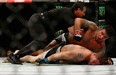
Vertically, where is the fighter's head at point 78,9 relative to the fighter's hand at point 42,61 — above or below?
above

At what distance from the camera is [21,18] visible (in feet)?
7.68

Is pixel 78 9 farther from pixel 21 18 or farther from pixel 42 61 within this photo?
pixel 21 18

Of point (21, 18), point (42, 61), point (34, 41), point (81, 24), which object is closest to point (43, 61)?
point (42, 61)

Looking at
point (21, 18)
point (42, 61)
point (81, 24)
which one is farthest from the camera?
point (21, 18)

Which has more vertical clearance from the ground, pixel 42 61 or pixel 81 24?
pixel 81 24

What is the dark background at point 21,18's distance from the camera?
2316mm

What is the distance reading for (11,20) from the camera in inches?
93.4

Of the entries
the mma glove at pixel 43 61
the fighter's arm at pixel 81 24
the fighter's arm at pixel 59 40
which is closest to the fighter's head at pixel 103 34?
the fighter's arm at pixel 81 24

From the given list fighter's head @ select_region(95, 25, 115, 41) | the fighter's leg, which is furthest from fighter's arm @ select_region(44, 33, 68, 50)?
fighter's head @ select_region(95, 25, 115, 41)

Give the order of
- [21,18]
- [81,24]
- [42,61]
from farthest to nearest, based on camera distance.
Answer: [21,18] < [81,24] < [42,61]

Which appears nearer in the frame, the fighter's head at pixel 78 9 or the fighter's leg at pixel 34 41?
the fighter's leg at pixel 34 41

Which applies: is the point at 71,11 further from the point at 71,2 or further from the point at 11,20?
the point at 11,20

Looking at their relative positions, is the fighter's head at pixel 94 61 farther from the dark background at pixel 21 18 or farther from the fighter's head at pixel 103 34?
the dark background at pixel 21 18

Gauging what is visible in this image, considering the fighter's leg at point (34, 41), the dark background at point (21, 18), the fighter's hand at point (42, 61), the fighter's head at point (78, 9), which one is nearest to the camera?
the fighter's hand at point (42, 61)
